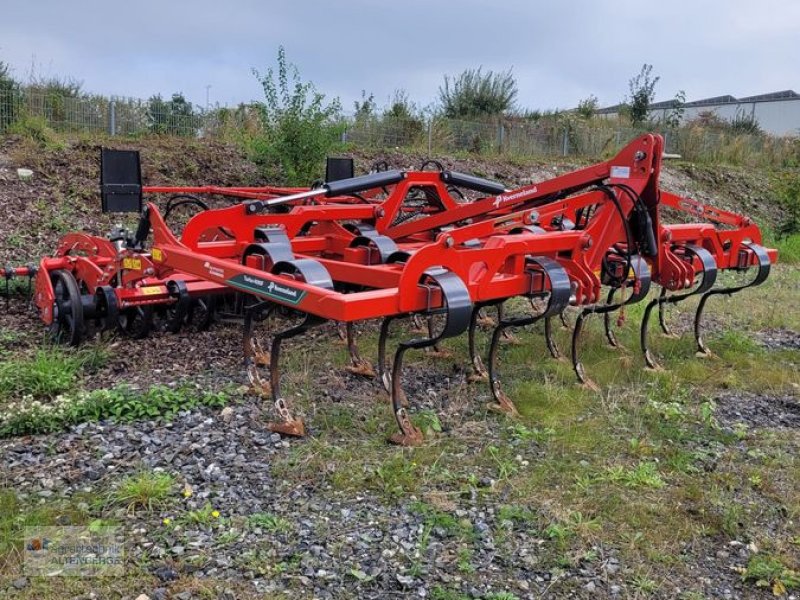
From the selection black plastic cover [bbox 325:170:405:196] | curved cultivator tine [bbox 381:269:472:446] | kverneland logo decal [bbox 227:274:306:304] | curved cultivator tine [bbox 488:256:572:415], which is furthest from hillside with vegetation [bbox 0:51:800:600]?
black plastic cover [bbox 325:170:405:196]

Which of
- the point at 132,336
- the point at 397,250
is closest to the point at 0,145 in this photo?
the point at 132,336

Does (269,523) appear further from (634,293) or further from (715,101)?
(715,101)

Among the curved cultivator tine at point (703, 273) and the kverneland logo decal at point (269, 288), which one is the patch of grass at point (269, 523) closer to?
the kverneland logo decal at point (269, 288)

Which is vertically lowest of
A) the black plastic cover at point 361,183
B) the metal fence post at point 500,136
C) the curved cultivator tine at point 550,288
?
the curved cultivator tine at point 550,288

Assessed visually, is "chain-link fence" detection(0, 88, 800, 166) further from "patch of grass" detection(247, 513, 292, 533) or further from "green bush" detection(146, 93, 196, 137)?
"patch of grass" detection(247, 513, 292, 533)

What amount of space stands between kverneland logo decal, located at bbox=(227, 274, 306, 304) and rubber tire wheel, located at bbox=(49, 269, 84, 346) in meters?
1.82

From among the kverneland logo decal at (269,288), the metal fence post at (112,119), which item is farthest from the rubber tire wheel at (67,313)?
the metal fence post at (112,119)

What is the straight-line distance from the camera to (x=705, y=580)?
9.66 ft

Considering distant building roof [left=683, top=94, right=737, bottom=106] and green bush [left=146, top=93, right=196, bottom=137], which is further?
distant building roof [left=683, top=94, right=737, bottom=106]

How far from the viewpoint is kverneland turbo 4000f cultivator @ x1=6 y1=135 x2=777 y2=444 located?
389cm

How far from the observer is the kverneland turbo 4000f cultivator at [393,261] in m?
3.89

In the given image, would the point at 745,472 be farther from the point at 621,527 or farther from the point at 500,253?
the point at 500,253

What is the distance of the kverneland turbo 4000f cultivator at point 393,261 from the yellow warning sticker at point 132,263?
0.6 inches

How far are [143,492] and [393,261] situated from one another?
270 centimetres
